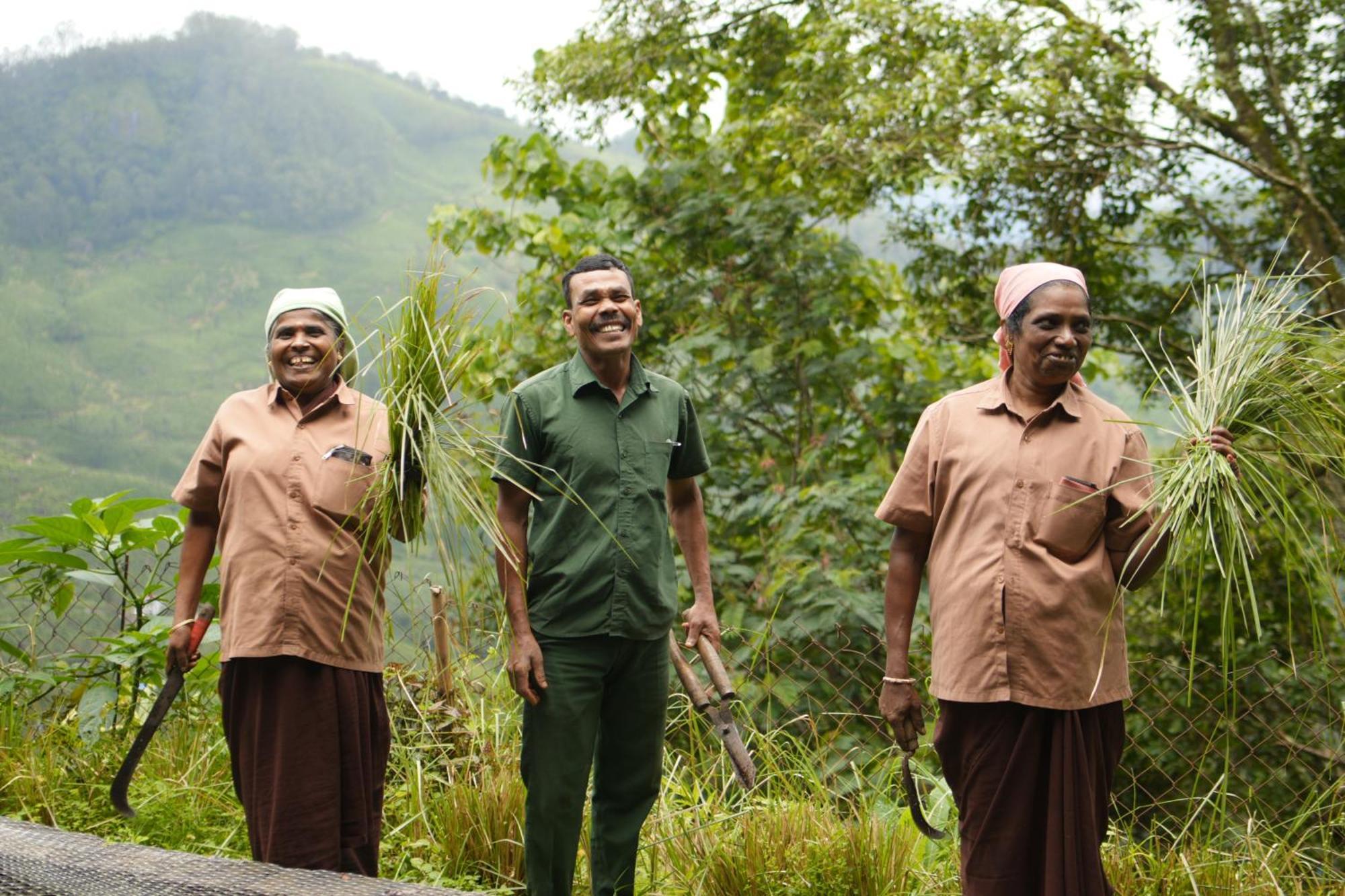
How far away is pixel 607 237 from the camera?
22.1 ft

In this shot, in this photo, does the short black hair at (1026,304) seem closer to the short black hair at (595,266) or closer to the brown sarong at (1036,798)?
the brown sarong at (1036,798)

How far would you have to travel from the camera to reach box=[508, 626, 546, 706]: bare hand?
2559 millimetres

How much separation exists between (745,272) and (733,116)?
1636 mm

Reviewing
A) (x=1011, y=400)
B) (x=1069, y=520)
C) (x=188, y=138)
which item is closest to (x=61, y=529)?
(x=1011, y=400)

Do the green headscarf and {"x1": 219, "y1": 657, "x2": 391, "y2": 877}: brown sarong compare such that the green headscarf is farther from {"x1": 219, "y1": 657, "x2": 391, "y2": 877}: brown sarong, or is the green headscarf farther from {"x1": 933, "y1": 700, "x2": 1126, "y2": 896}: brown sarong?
{"x1": 933, "y1": 700, "x2": 1126, "y2": 896}: brown sarong

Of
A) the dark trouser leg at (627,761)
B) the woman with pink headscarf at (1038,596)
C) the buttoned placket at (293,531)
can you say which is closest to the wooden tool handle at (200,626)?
the buttoned placket at (293,531)

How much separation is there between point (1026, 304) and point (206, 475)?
184cm

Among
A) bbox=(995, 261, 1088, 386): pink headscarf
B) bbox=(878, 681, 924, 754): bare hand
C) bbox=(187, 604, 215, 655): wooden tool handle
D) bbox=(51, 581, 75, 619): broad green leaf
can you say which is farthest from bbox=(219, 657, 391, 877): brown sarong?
bbox=(51, 581, 75, 619): broad green leaf

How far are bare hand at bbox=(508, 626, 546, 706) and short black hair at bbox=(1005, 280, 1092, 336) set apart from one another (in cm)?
123

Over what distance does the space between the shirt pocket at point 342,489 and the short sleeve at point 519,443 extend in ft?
0.96

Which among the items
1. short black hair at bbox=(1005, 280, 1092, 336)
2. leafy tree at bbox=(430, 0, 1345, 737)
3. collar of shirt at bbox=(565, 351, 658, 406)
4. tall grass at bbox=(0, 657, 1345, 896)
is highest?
leafy tree at bbox=(430, 0, 1345, 737)

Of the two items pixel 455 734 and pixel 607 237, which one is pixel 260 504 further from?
pixel 607 237

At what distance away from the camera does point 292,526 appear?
2527 millimetres

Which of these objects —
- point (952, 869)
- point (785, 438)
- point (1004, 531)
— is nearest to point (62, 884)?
point (1004, 531)
